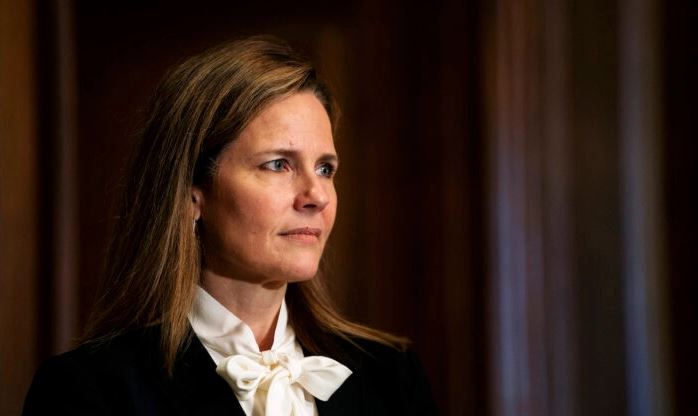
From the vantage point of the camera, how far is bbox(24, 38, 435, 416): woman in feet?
5.11

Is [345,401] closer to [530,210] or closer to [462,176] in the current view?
[530,210]

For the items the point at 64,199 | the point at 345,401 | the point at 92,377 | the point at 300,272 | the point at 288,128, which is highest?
the point at 288,128

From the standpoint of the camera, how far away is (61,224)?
2133mm

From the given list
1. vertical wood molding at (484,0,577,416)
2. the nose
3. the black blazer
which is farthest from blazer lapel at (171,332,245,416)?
vertical wood molding at (484,0,577,416)

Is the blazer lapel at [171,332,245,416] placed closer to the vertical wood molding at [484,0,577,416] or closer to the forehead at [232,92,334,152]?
the forehead at [232,92,334,152]

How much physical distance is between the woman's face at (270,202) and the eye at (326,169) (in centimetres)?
4

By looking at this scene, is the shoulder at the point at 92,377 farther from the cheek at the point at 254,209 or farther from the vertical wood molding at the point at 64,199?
the vertical wood molding at the point at 64,199

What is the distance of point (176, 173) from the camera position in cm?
163

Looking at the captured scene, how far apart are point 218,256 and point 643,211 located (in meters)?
0.79

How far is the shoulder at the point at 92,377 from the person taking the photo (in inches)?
59.1

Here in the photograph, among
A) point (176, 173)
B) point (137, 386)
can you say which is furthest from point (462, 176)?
point (137, 386)

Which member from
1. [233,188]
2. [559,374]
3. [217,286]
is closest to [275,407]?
[217,286]

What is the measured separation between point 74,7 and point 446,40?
94cm

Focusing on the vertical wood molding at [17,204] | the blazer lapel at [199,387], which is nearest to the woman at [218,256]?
the blazer lapel at [199,387]
